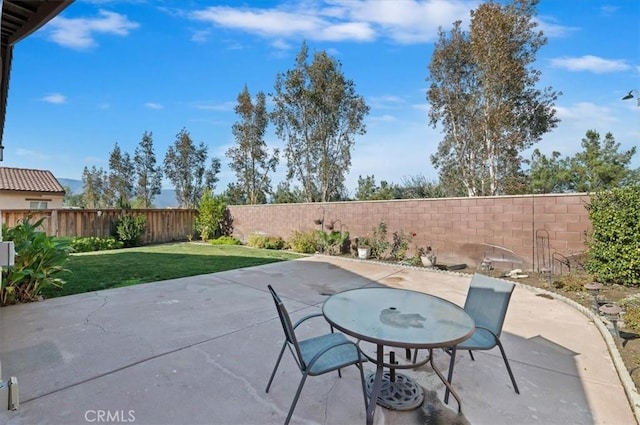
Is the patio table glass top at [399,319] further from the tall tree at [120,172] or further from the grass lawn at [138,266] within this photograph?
the tall tree at [120,172]

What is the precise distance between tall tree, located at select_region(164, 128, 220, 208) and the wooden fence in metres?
6.57

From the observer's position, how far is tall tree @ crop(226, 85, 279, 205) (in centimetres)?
1694

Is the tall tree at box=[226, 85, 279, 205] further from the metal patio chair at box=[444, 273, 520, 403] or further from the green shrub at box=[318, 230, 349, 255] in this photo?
the metal patio chair at box=[444, 273, 520, 403]

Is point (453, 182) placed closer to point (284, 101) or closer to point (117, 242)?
point (284, 101)

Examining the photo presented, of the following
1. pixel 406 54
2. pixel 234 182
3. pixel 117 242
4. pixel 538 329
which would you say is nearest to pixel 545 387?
pixel 538 329

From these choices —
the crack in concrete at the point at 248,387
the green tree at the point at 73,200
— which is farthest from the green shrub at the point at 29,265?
the green tree at the point at 73,200

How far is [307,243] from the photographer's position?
→ 10312mm

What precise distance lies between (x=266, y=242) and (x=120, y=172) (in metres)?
15.3

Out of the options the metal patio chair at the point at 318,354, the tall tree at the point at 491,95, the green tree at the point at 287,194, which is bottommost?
the metal patio chair at the point at 318,354

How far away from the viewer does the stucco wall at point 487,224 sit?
20.2ft

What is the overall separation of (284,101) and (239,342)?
572 inches

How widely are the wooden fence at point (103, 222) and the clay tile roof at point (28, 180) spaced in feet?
22.4

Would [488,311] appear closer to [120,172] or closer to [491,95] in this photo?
[491,95]

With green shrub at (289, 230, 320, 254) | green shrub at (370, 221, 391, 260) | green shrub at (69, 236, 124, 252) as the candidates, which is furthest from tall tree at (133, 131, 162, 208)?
green shrub at (370, 221, 391, 260)
